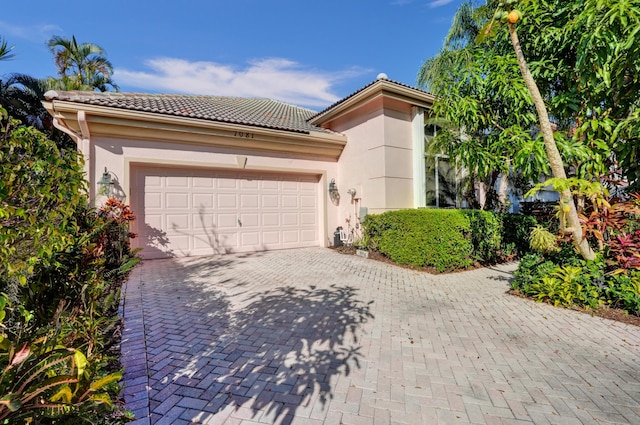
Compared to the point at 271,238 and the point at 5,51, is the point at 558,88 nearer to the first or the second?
the point at 271,238

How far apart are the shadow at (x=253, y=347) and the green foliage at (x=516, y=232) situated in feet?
19.0

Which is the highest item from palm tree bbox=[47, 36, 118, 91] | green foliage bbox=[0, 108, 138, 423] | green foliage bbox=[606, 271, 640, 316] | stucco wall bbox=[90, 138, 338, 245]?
palm tree bbox=[47, 36, 118, 91]

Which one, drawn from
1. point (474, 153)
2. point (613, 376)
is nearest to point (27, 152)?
point (613, 376)

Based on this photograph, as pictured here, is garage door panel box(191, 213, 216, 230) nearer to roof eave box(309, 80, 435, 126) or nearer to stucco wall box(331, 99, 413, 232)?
stucco wall box(331, 99, 413, 232)

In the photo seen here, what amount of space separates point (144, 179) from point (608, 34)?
10006 millimetres

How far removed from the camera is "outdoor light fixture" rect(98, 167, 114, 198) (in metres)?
7.70

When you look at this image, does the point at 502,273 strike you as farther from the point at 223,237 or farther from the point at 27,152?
the point at 27,152

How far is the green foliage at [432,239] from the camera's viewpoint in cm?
733

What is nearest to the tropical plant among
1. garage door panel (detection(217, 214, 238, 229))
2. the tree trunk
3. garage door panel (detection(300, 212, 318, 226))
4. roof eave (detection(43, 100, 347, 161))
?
the tree trunk

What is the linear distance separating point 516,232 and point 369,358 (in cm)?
801

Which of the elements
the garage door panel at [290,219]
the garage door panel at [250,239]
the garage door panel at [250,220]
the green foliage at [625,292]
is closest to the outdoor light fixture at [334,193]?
the garage door panel at [290,219]

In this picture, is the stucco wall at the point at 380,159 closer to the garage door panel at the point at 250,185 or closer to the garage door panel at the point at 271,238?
the garage door panel at the point at 271,238

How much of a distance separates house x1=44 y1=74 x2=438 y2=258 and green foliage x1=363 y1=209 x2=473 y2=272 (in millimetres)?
1493

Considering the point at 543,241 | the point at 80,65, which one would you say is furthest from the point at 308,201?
the point at 80,65
